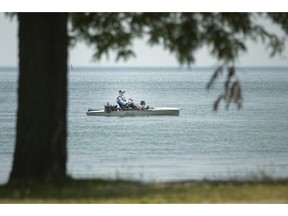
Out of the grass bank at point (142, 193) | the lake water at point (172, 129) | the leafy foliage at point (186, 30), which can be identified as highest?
the leafy foliage at point (186, 30)

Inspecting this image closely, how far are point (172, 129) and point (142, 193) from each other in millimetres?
1224

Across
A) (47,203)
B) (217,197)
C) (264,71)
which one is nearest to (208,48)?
(264,71)

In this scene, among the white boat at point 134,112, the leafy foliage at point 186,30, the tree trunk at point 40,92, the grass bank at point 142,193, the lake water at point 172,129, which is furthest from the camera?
the white boat at point 134,112

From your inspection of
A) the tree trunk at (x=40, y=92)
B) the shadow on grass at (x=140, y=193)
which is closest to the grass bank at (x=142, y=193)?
the shadow on grass at (x=140, y=193)

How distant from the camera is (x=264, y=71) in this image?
11.2 meters

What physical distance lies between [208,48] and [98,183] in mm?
1821

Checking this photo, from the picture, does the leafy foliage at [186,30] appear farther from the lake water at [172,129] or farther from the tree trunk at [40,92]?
the tree trunk at [40,92]

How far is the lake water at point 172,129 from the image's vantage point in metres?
11.2

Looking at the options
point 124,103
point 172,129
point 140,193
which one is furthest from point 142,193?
point 124,103

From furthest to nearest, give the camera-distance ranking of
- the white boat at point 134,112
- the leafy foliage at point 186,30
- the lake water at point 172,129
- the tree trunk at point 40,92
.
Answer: the white boat at point 134,112 < the lake water at point 172,129 < the leafy foliage at point 186,30 < the tree trunk at point 40,92

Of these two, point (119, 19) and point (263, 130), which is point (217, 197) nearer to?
point (263, 130)

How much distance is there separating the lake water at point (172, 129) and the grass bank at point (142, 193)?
330 millimetres

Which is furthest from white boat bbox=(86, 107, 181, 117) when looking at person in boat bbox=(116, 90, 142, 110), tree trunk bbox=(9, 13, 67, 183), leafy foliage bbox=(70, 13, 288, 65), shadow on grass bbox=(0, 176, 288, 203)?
shadow on grass bbox=(0, 176, 288, 203)

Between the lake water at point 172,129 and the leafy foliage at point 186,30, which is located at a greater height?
the leafy foliage at point 186,30
